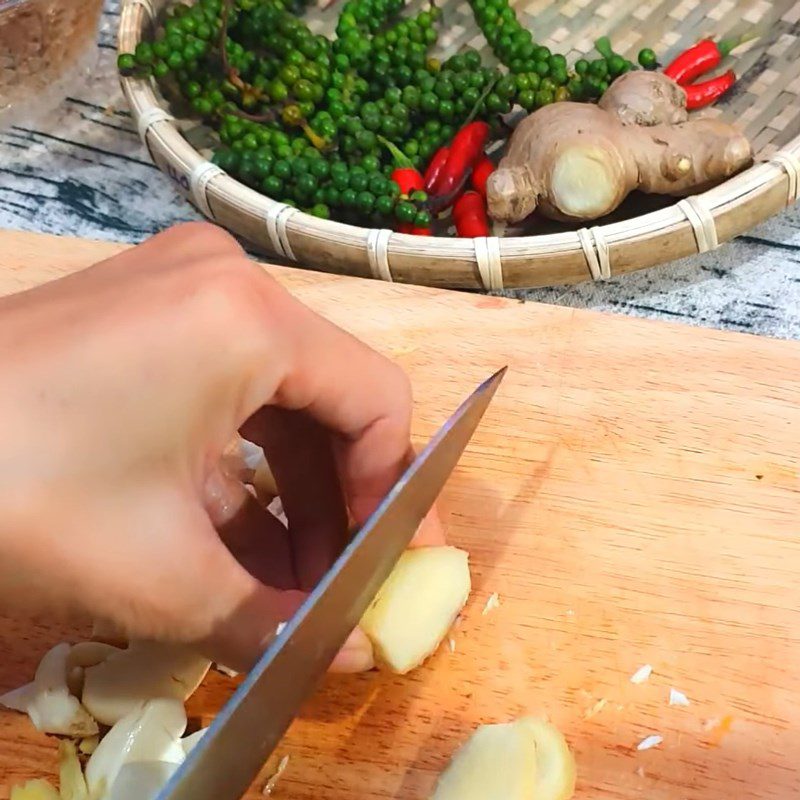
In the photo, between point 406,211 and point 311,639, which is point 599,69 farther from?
point 311,639

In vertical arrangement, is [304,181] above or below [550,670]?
above

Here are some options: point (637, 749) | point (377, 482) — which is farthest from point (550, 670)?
point (377, 482)

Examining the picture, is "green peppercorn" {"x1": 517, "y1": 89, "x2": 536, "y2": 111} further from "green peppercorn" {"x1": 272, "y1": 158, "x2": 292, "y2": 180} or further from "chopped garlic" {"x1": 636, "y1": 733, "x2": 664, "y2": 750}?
"chopped garlic" {"x1": 636, "y1": 733, "x2": 664, "y2": 750}

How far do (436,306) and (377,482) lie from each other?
0.96 ft

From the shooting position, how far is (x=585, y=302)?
1297 millimetres

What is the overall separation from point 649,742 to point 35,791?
0.55 meters

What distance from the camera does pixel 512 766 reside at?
78cm

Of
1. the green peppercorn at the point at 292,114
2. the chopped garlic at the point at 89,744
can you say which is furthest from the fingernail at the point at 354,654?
the green peppercorn at the point at 292,114

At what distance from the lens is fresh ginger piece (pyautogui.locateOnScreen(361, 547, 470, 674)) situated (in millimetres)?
832

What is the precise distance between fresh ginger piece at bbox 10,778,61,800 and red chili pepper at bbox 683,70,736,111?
49.8 inches

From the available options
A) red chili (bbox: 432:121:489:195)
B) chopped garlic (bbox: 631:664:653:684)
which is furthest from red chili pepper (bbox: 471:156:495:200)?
chopped garlic (bbox: 631:664:653:684)

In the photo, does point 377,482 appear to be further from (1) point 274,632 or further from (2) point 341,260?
(2) point 341,260

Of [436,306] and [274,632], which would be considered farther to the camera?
[436,306]

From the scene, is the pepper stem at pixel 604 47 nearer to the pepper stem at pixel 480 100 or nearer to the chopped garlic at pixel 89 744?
the pepper stem at pixel 480 100
